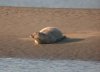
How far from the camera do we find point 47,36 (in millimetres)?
15578

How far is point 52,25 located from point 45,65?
758 centimetres

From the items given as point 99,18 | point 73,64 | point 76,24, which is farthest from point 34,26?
point 73,64

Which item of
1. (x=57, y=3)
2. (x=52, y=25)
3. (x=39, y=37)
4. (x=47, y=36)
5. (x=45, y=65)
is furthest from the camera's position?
(x=57, y=3)

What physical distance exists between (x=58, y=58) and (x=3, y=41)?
3070mm

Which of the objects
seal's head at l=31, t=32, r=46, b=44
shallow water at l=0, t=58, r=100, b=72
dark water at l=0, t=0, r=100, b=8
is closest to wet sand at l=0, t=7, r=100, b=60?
seal's head at l=31, t=32, r=46, b=44

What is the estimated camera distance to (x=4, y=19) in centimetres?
1962

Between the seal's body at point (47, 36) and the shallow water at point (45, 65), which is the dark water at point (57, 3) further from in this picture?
the shallow water at point (45, 65)

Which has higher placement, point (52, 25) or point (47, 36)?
point (52, 25)

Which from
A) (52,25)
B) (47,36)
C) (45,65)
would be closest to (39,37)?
(47,36)

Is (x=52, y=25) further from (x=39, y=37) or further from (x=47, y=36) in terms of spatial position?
(x=39, y=37)

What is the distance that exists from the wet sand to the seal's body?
205 mm

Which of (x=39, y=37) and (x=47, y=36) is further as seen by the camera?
(x=47, y=36)

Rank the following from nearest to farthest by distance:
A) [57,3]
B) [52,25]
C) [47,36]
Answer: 1. [47,36]
2. [52,25]
3. [57,3]

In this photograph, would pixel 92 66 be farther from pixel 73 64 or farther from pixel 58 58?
pixel 58 58
